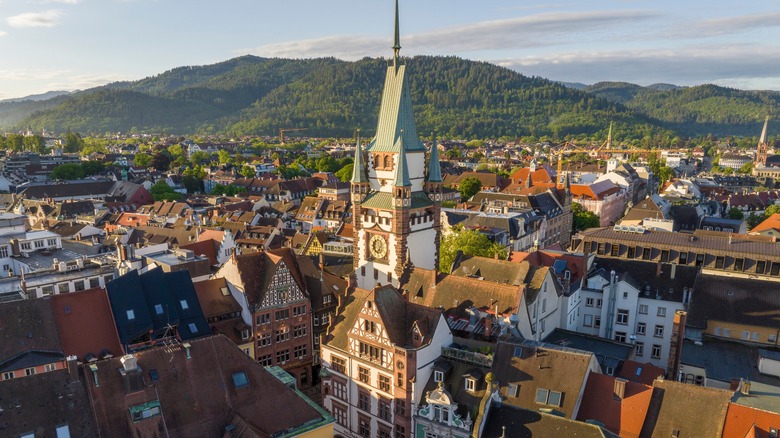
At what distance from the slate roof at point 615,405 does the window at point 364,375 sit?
1646 cm

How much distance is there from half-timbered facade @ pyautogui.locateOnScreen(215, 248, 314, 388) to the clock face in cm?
874

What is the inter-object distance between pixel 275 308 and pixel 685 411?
3736 centimetres

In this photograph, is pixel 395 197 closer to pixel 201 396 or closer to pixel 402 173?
pixel 402 173

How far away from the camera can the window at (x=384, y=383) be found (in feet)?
139

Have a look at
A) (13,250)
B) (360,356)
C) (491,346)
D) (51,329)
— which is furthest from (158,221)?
(491,346)

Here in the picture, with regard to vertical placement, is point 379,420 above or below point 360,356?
below

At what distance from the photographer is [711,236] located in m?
82.4

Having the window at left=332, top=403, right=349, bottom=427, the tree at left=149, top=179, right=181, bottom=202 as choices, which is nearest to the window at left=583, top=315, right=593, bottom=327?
the window at left=332, top=403, right=349, bottom=427

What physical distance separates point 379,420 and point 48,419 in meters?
23.6

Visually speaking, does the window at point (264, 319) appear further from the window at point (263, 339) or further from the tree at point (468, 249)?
the tree at point (468, 249)

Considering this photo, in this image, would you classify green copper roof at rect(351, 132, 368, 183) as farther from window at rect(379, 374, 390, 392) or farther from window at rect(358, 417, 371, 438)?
window at rect(358, 417, 371, 438)

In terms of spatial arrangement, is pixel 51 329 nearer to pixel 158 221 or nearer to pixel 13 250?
pixel 13 250

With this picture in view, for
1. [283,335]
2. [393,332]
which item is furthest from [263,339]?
[393,332]

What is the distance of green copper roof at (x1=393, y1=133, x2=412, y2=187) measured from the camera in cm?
5441
